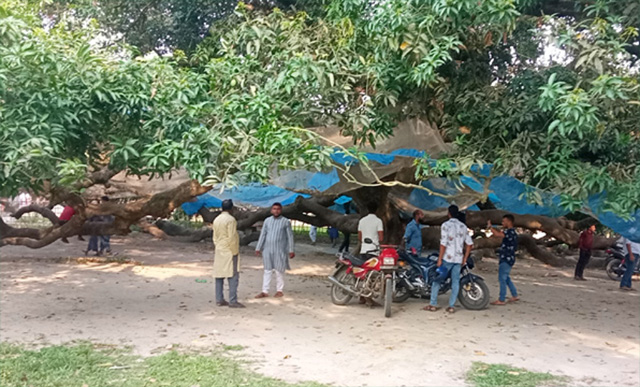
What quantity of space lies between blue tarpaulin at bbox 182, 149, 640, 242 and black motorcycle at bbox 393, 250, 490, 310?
1.05 metres

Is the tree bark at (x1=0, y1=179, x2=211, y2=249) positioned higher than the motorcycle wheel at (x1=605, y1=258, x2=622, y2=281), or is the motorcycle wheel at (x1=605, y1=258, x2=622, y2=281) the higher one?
the tree bark at (x1=0, y1=179, x2=211, y2=249)

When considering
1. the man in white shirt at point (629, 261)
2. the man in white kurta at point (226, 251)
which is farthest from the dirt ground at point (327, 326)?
the man in white kurta at point (226, 251)

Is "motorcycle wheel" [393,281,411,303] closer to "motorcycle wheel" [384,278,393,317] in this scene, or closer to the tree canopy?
"motorcycle wheel" [384,278,393,317]

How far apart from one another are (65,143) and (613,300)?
28.0 feet

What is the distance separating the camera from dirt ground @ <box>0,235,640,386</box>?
5508mm

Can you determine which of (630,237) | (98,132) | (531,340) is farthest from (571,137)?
(98,132)

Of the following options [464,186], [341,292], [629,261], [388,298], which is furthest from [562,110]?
[629,261]

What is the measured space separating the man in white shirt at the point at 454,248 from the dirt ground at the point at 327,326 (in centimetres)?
45

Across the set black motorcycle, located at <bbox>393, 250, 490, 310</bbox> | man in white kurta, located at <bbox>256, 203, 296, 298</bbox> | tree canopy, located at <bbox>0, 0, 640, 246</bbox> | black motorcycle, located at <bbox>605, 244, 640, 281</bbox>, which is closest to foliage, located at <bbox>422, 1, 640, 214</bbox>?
tree canopy, located at <bbox>0, 0, 640, 246</bbox>

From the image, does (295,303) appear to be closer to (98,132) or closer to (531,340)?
(531,340)

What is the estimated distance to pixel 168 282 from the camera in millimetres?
10133

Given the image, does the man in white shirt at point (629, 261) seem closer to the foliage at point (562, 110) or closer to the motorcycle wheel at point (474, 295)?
the motorcycle wheel at point (474, 295)

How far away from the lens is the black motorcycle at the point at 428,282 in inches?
324

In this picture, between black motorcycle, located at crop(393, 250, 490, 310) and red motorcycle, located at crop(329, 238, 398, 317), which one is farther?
black motorcycle, located at crop(393, 250, 490, 310)
